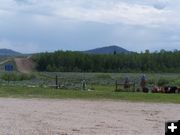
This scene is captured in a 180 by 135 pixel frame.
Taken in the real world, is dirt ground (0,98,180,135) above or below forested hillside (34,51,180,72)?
below

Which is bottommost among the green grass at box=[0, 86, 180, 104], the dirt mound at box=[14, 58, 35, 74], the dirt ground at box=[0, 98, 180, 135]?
the dirt ground at box=[0, 98, 180, 135]

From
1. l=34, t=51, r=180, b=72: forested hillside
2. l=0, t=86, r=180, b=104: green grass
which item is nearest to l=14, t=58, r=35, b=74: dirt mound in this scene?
l=34, t=51, r=180, b=72: forested hillside

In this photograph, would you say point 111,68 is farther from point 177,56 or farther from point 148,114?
point 148,114

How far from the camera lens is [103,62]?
91500 mm

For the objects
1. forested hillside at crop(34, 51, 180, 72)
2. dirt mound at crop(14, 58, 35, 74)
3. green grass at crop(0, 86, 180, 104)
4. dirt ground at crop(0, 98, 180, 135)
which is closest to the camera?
dirt ground at crop(0, 98, 180, 135)

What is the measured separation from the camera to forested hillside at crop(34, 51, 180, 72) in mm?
88000

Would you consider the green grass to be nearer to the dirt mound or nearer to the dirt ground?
the dirt ground

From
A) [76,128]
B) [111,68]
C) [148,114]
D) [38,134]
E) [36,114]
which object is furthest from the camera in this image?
[111,68]

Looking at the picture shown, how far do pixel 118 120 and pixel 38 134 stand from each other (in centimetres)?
417

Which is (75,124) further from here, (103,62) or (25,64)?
(103,62)

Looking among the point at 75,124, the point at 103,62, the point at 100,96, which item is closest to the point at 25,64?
the point at 103,62

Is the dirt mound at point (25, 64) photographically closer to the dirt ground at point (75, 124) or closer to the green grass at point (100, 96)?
the green grass at point (100, 96)

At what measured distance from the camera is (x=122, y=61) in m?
93.8

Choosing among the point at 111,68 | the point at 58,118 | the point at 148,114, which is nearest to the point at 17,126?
the point at 58,118
